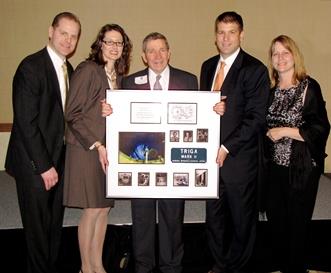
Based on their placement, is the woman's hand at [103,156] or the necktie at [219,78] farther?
the necktie at [219,78]

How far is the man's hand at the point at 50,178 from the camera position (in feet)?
9.61

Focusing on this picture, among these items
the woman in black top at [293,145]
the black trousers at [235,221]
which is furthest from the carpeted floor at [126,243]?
the woman in black top at [293,145]

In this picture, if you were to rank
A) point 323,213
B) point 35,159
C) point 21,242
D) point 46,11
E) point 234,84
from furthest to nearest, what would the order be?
point 46,11 → point 323,213 → point 21,242 → point 234,84 → point 35,159

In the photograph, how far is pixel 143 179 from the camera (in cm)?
305

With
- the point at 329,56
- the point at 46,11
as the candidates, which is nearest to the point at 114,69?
the point at 46,11

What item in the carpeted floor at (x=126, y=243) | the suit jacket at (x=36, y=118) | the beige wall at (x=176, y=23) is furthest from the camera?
the beige wall at (x=176, y=23)

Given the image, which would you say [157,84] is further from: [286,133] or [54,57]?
[286,133]

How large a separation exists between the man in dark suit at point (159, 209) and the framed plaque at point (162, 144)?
167mm

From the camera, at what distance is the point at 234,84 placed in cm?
310

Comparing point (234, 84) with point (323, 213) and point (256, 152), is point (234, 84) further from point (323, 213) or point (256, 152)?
point (323, 213)

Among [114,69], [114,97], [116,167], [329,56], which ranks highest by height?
[329,56]

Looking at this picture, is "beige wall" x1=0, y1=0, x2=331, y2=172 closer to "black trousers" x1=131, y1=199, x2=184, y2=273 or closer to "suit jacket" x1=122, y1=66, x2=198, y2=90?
"suit jacket" x1=122, y1=66, x2=198, y2=90

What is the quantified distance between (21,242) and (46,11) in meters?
3.94

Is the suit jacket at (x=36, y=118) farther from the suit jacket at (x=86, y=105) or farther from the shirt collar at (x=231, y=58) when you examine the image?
the shirt collar at (x=231, y=58)
